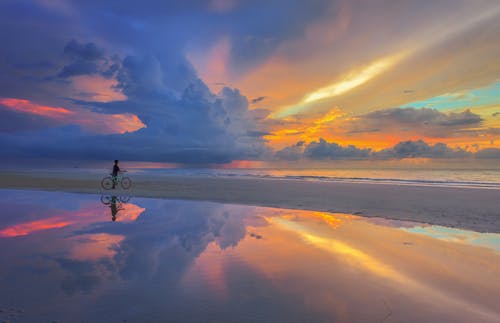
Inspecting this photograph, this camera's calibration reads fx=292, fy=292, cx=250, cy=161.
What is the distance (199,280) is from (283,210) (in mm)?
10766

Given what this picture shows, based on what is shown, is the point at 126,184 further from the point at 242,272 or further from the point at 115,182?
the point at 242,272

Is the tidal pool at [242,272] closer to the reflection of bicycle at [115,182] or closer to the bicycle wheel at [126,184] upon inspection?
the reflection of bicycle at [115,182]

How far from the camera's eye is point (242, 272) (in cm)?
633

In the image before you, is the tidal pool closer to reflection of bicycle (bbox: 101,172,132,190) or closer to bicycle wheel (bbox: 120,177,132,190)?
reflection of bicycle (bbox: 101,172,132,190)

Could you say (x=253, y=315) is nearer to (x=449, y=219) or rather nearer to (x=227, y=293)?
(x=227, y=293)

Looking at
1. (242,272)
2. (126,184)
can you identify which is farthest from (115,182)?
(242,272)

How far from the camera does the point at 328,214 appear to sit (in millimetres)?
15039

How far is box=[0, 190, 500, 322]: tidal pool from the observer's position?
15.0ft

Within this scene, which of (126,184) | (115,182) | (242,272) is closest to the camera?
(242,272)

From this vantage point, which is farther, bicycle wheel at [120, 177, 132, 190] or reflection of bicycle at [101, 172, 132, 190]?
bicycle wheel at [120, 177, 132, 190]

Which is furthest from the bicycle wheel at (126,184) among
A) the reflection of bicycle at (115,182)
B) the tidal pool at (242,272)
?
the tidal pool at (242,272)

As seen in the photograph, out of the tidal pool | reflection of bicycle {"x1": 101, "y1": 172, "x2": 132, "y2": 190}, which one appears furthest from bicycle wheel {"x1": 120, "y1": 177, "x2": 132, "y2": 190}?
the tidal pool

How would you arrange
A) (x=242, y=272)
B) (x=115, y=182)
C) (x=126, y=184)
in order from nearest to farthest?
(x=242, y=272), (x=115, y=182), (x=126, y=184)

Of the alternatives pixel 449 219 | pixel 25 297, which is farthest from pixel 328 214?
pixel 25 297
